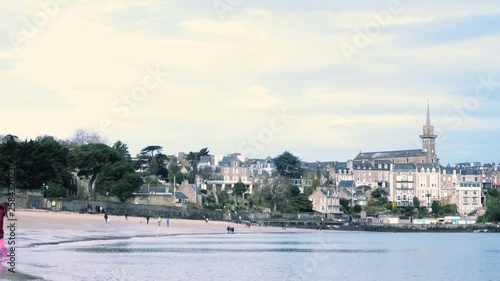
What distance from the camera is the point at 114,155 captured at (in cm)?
11125

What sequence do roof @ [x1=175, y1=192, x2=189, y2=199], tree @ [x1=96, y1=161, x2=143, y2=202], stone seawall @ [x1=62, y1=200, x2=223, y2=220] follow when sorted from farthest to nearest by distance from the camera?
1. roof @ [x1=175, y1=192, x2=189, y2=199]
2. tree @ [x1=96, y1=161, x2=143, y2=202]
3. stone seawall @ [x1=62, y1=200, x2=223, y2=220]

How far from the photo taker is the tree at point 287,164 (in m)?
184

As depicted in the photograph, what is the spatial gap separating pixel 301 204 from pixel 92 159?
54476 millimetres

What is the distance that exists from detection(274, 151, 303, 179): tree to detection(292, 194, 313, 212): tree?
90.7 feet

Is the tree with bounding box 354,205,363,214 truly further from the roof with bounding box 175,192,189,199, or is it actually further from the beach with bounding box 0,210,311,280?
the beach with bounding box 0,210,311,280

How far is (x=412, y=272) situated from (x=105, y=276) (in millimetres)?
16312

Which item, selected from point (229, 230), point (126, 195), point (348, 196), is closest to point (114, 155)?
point (126, 195)

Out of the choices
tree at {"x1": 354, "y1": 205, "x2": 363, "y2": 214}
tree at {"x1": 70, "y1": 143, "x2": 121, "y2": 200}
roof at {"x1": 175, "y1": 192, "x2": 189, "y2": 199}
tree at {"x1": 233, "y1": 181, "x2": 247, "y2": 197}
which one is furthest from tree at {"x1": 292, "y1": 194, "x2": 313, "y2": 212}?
→ tree at {"x1": 70, "y1": 143, "x2": 121, "y2": 200}

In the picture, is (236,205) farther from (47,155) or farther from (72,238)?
(72,238)

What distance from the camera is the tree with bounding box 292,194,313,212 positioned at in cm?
15239

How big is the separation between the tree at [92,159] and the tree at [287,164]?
75.7m

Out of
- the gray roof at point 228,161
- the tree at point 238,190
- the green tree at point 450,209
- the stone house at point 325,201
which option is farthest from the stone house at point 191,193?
the green tree at point 450,209

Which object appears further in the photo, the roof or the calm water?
the roof

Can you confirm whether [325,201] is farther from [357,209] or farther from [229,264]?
[229,264]
